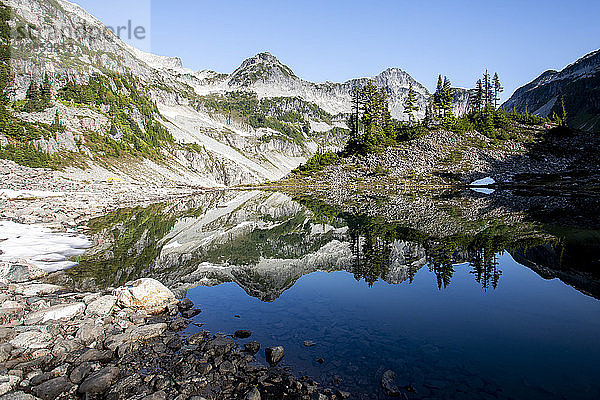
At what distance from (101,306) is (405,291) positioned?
13501 mm

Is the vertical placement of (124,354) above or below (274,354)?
below

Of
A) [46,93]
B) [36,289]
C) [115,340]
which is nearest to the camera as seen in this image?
[115,340]

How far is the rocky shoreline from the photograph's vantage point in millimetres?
8875

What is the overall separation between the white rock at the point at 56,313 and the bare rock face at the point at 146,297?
62.5 inches

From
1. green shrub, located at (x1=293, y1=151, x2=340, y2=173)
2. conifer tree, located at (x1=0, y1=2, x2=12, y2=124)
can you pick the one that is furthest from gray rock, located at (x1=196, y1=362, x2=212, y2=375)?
conifer tree, located at (x1=0, y1=2, x2=12, y2=124)

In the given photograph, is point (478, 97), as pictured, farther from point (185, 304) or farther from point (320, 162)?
point (185, 304)

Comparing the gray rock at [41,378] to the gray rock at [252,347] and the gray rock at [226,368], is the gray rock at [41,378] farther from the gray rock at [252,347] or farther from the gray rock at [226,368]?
the gray rock at [252,347]

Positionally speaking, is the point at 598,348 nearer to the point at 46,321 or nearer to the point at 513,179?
the point at 46,321

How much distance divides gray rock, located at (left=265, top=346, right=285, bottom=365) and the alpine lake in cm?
25

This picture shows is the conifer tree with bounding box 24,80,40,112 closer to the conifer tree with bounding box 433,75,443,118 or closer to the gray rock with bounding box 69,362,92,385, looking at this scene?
the conifer tree with bounding box 433,75,443,118

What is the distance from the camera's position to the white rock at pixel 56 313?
12461mm

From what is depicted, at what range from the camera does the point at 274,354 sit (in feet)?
35.1

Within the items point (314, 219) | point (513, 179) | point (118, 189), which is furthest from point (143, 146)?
point (513, 179)

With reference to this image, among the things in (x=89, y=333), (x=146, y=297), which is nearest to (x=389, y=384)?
(x=89, y=333)
